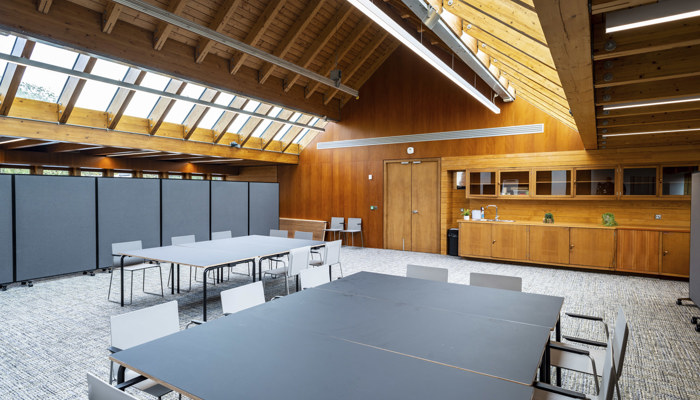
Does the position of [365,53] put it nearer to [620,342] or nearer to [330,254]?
[330,254]

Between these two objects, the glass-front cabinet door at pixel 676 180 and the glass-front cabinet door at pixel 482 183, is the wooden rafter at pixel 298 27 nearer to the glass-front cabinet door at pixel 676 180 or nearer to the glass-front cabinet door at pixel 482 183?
the glass-front cabinet door at pixel 482 183

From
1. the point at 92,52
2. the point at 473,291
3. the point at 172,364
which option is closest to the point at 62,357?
the point at 172,364

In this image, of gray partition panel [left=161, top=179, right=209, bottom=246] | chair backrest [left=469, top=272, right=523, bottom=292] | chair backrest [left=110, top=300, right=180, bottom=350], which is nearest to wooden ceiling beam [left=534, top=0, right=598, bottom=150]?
chair backrest [left=469, top=272, right=523, bottom=292]

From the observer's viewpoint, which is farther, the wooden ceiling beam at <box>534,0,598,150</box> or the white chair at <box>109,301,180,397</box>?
the white chair at <box>109,301,180,397</box>

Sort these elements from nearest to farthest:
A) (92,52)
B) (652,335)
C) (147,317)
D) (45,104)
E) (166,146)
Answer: (147,317) → (652,335) → (92,52) → (45,104) → (166,146)

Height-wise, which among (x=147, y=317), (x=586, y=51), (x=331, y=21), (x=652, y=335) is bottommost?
(x=652, y=335)

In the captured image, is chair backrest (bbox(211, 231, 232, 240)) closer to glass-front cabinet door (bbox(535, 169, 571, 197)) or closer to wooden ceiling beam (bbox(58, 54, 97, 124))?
wooden ceiling beam (bbox(58, 54, 97, 124))

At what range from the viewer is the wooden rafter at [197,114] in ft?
30.0

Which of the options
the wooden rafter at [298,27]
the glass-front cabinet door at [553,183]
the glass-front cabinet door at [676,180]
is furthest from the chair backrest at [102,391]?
the glass-front cabinet door at [676,180]

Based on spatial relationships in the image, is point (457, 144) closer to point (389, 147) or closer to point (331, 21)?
point (389, 147)

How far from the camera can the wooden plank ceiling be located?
2369mm

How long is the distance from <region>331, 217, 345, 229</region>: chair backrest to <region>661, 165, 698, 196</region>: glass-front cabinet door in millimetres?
7975

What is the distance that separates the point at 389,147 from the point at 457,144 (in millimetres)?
2066

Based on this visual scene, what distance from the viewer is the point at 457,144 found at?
9.99 metres
